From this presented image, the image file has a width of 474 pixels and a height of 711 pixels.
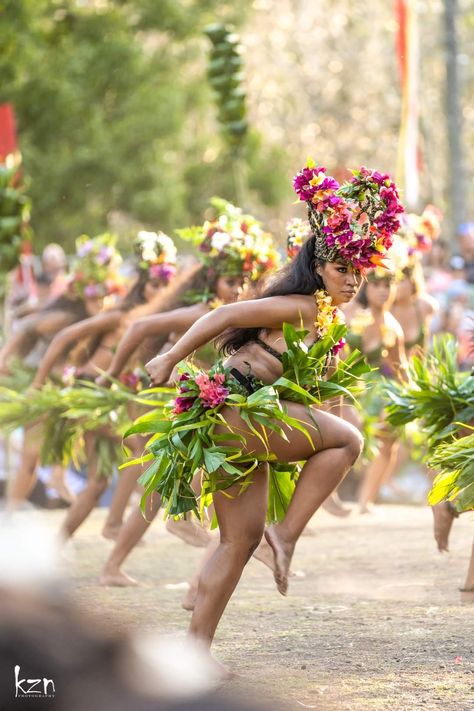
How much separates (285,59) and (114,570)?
25.7 metres

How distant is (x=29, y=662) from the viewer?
1.43 metres

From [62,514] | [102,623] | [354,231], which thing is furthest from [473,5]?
[102,623]

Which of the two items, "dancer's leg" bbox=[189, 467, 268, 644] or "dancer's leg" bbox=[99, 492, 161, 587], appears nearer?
"dancer's leg" bbox=[189, 467, 268, 644]

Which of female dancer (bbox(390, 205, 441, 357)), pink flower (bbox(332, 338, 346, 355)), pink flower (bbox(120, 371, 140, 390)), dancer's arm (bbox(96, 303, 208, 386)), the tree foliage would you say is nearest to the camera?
pink flower (bbox(332, 338, 346, 355))

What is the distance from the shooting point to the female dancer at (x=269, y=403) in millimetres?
4324

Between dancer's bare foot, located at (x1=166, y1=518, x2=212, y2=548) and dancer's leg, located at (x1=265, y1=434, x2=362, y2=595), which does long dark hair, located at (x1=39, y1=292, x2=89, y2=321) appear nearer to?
dancer's bare foot, located at (x1=166, y1=518, x2=212, y2=548)

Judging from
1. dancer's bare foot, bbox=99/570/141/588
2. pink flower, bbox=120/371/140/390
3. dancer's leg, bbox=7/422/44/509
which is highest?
pink flower, bbox=120/371/140/390

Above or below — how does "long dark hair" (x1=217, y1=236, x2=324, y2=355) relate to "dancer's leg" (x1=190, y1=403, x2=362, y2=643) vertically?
above

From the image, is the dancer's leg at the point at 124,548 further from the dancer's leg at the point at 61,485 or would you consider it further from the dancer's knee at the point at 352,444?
the dancer's leg at the point at 61,485

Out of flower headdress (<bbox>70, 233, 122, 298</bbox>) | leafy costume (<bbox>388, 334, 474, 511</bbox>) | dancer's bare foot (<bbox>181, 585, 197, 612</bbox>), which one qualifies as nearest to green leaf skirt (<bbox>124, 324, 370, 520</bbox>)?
leafy costume (<bbox>388, 334, 474, 511</bbox>)

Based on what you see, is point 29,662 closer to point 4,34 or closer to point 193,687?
point 193,687

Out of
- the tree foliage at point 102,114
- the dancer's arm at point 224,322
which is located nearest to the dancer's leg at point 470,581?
the dancer's arm at point 224,322

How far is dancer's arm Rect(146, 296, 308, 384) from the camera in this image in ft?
14.5

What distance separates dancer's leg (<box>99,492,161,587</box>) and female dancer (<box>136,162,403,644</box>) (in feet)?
7.65
